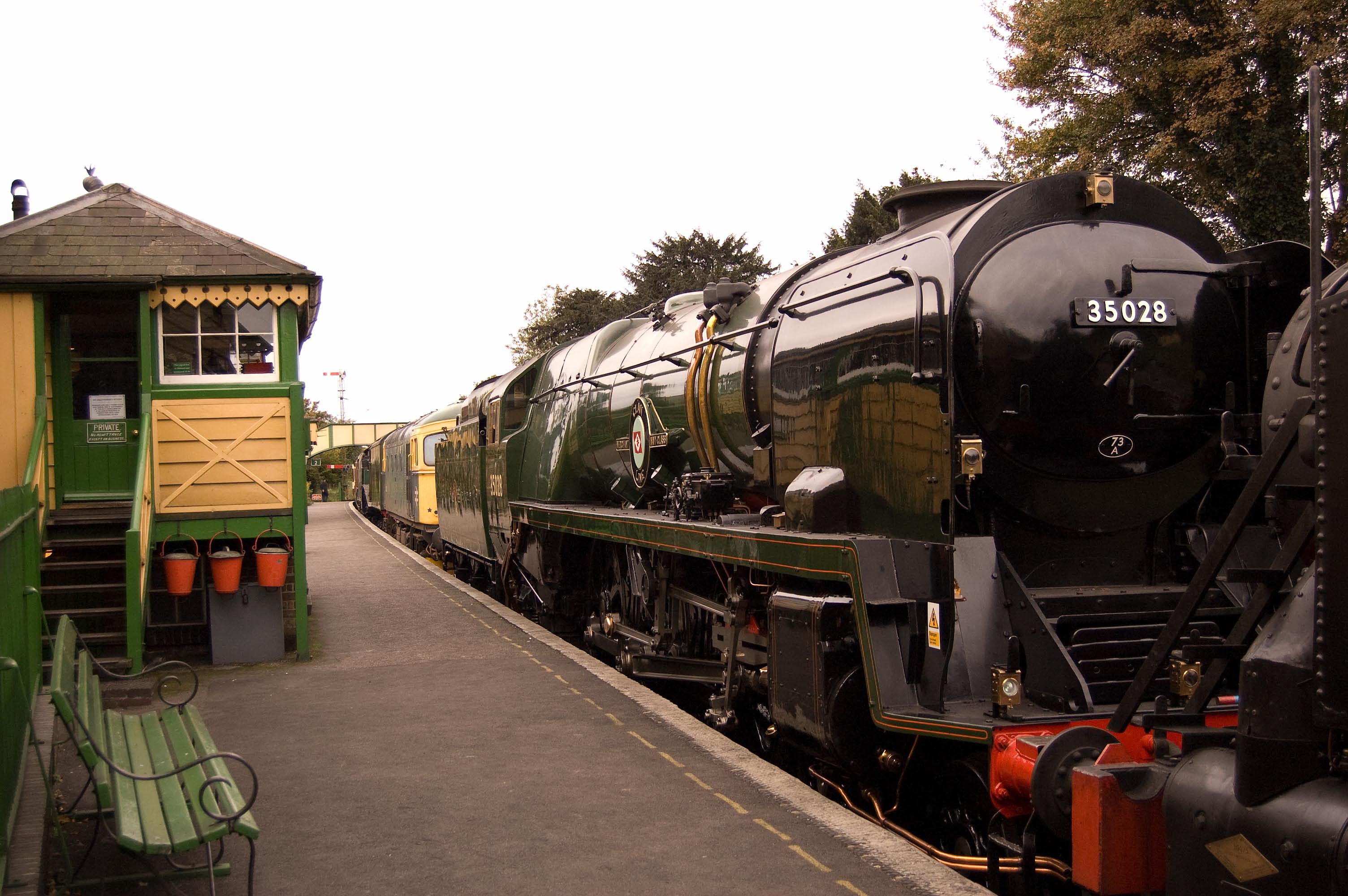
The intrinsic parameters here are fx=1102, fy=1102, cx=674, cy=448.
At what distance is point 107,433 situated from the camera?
9328 millimetres

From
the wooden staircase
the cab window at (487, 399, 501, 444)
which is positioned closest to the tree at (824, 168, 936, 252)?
the cab window at (487, 399, 501, 444)

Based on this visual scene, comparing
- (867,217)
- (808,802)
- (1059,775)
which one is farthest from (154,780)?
(867,217)

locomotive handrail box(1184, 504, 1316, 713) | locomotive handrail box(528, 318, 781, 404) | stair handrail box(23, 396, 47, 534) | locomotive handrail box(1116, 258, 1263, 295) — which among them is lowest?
locomotive handrail box(1184, 504, 1316, 713)

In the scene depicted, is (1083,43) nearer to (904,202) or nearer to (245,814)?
(904,202)

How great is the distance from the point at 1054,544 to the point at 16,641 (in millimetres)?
4289

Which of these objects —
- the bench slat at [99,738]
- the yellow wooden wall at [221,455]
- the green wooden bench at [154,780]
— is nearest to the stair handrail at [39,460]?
the yellow wooden wall at [221,455]

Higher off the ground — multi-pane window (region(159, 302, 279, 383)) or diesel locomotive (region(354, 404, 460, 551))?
multi-pane window (region(159, 302, 279, 383))

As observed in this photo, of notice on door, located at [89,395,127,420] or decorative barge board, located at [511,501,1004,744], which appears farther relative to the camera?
notice on door, located at [89,395,127,420]

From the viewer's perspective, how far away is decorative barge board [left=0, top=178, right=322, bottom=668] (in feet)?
28.8

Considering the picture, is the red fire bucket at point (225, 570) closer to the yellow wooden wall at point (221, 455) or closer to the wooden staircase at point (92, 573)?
the yellow wooden wall at point (221, 455)

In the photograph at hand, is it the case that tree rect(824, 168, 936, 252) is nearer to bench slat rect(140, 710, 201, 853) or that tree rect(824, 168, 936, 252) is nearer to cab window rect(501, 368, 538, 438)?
cab window rect(501, 368, 538, 438)

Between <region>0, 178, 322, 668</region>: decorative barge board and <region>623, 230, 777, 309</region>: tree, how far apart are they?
99.1 feet

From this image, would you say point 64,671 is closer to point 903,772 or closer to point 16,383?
point 903,772

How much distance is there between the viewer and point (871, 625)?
4574mm
